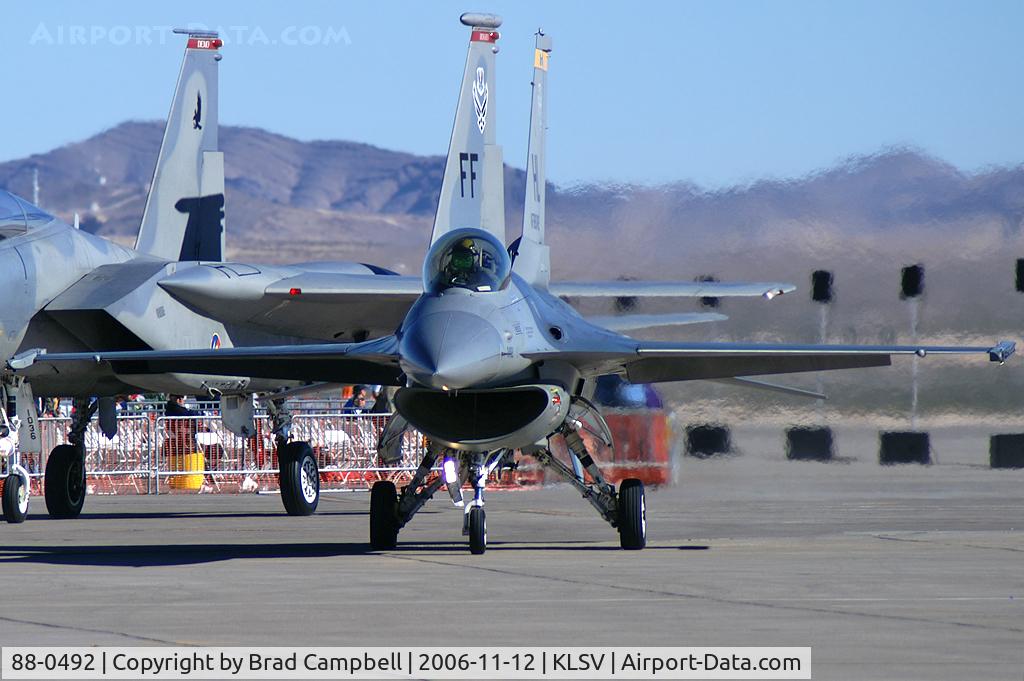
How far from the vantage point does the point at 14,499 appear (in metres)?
14.5

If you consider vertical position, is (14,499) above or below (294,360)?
below

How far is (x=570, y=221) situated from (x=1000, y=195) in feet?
Result: 15.1

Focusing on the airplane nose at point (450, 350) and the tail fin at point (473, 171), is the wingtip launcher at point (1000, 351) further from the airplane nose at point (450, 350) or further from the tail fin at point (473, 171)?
the tail fin at point (473, 171)

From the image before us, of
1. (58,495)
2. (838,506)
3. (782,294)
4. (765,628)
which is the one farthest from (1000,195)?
(765,628)

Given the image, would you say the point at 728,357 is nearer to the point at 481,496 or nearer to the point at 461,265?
the point at 481,496

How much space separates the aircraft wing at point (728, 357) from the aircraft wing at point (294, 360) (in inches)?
→ 38.3

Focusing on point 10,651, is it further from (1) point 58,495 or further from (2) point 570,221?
(2) point 570,221

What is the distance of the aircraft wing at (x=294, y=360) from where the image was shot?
10158 mm

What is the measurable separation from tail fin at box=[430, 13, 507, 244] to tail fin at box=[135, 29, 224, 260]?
3.34 m

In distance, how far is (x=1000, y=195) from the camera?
17172mm

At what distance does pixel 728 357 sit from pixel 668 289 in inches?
248

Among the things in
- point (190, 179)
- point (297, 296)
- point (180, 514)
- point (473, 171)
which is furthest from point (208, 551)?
point (190, 179)

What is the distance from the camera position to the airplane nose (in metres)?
9.30

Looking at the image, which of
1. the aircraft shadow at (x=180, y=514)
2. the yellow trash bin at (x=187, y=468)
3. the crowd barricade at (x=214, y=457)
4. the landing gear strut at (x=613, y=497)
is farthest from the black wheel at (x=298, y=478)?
the landing gear strut at (x=613, y=497)
